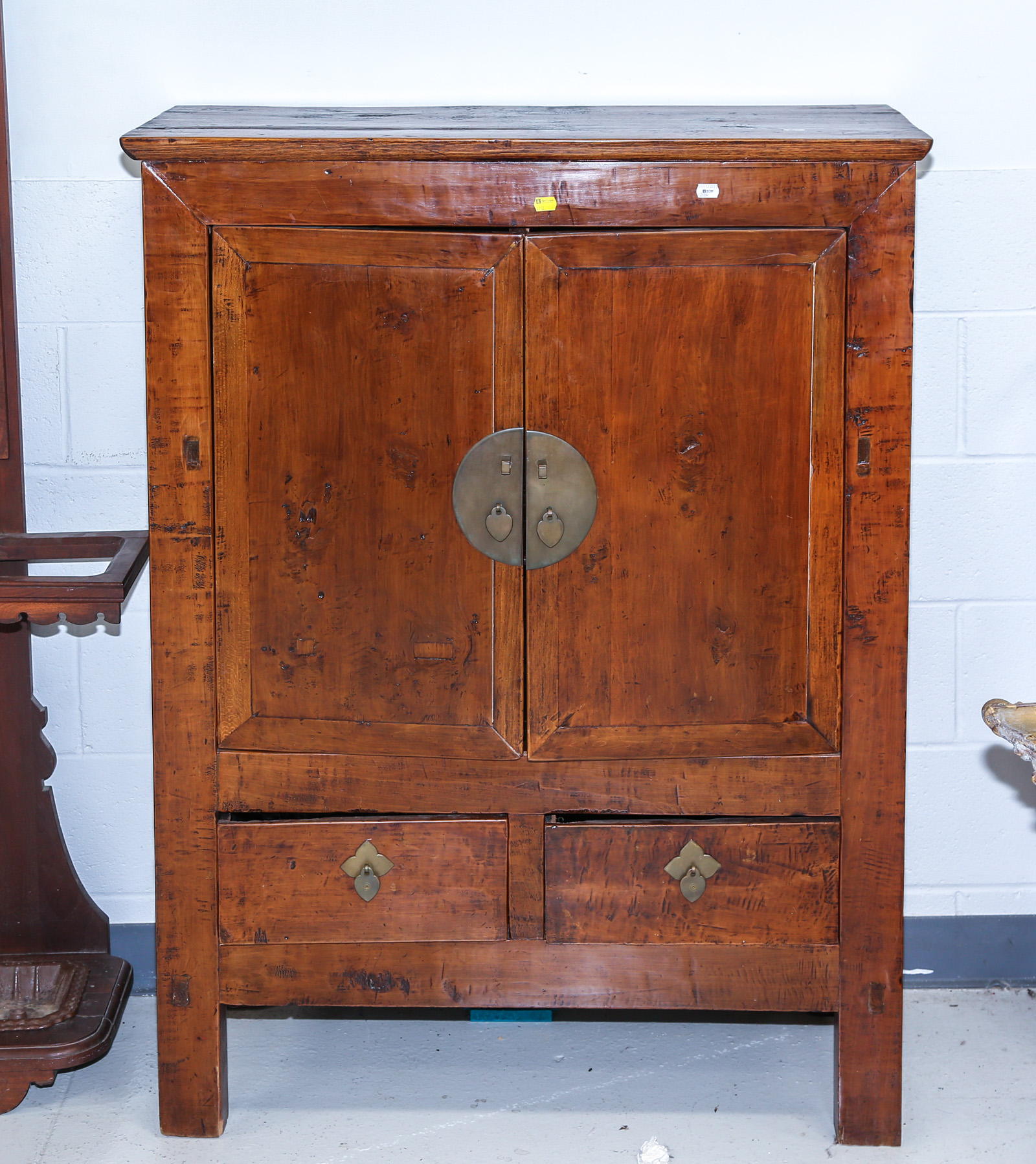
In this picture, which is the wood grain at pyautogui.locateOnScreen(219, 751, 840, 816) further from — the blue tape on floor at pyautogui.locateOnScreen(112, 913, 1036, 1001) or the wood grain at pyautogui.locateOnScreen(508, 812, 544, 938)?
the blue tape on floor at pyautogui.locateOnScreen(112, 913, 1036, 1001)

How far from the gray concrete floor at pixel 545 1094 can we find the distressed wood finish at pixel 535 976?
0.23 meters

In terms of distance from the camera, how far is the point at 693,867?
5.65ft

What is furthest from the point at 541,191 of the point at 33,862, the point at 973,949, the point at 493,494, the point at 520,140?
the point at 973,949

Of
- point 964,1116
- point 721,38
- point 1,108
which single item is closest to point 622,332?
point 721,38

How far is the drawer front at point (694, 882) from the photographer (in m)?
1.72

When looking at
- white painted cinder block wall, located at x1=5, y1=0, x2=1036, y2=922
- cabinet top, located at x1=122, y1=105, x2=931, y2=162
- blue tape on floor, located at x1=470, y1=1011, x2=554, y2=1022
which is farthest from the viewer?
blue tape on floor, located at x1=470, y1=1011, x2=554, y2=1022

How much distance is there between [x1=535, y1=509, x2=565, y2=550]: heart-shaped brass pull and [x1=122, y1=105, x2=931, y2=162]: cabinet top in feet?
1.56

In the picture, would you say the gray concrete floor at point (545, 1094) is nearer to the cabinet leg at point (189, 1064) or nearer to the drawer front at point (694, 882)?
the cabinet leg at point (189, 1064)

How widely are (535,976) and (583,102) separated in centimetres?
146

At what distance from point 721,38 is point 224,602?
4.28 ft

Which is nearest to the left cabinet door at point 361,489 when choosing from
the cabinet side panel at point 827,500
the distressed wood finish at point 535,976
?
the distressed wood finish at point 535,976

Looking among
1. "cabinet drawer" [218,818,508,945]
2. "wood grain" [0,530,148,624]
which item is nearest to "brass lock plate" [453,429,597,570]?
"cabinet drawer" [218,818,508,945]

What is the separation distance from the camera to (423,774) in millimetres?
1724

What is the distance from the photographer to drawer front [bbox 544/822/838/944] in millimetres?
1722
